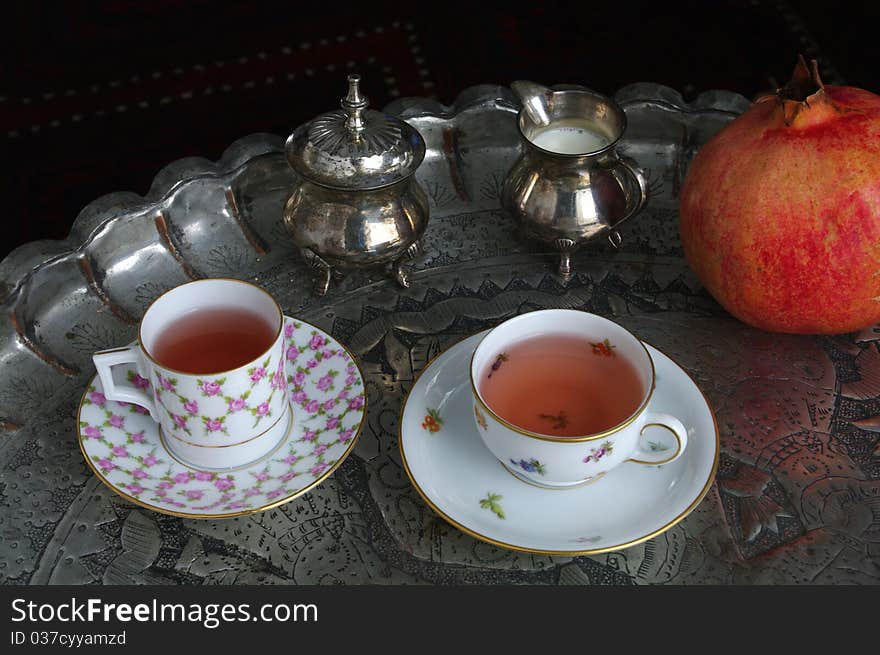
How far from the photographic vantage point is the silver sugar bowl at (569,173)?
89cm

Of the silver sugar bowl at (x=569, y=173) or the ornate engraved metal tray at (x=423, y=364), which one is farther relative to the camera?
the silver sugar bowl at (x=569, y=173)

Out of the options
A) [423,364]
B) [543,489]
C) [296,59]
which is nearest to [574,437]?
[543,489]

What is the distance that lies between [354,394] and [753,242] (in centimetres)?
32

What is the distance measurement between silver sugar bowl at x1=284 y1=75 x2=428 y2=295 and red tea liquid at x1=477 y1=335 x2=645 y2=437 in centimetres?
18

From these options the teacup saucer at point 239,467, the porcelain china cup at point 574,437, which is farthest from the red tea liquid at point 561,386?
the teacup saucer at point 239,467

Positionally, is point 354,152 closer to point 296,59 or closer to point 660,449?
point 660,449

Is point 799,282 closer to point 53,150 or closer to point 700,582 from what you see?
point 700,582

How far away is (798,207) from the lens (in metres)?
0.79

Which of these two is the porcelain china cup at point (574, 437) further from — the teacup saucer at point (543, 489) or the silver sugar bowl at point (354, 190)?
the silver sugar bowl at point (354, 190)

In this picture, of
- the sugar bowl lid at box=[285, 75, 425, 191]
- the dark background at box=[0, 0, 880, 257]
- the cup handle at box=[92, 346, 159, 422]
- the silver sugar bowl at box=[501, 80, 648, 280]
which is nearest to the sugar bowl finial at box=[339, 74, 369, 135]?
the sugar bowl lid at box=[285, 75, 425, 191]

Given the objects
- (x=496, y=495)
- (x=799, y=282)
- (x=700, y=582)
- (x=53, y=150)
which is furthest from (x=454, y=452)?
(x=53, y=150)

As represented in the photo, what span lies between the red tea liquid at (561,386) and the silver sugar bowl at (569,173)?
17 cm

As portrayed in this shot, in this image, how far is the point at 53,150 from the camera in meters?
1.65

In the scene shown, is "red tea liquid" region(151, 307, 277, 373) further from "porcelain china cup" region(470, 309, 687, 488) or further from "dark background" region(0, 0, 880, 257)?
"dark background" region(0, 0, 880, 257)
